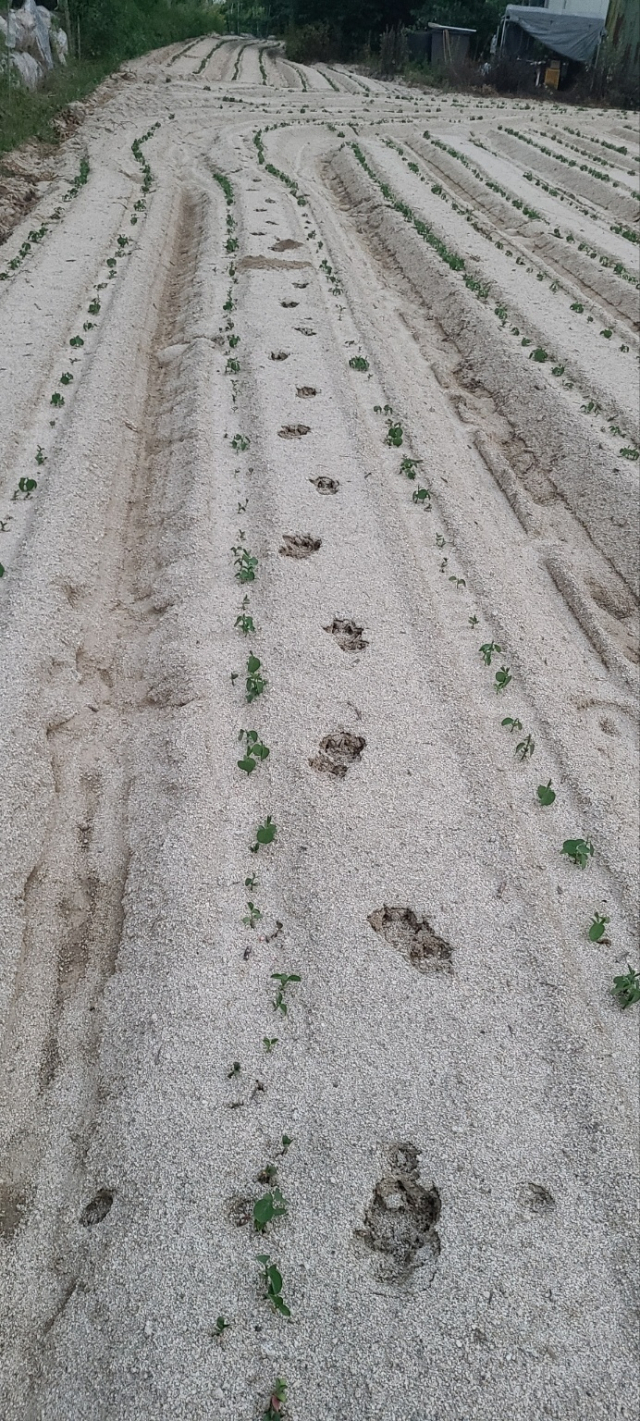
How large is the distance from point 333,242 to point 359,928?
51.6 ft

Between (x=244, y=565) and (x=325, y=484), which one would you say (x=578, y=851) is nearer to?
(x=244, y=565)

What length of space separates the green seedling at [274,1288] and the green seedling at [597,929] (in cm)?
263

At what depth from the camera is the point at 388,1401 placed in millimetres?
3543

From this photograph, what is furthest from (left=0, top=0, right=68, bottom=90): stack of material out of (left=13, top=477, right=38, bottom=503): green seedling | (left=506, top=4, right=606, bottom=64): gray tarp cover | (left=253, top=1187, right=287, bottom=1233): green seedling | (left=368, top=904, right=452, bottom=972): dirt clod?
(left=253, top=1187, right=287, bottom=1233): green seedling

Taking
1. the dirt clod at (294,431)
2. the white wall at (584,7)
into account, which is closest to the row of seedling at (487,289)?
the dirt clod at (294,431)

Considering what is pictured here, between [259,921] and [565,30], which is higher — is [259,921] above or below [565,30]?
below

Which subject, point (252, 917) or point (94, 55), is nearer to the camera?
point (252, 917)

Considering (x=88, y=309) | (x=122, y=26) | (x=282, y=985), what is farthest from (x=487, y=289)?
(x=122, y=26)

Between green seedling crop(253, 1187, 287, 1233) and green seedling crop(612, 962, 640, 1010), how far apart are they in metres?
2.26

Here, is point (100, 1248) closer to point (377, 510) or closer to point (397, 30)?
point (377, 510)

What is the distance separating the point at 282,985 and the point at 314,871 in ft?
2.89

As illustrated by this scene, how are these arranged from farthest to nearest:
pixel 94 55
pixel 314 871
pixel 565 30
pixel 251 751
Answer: pixel 565 30, pixel 94 55, pixel 251 751, pixel 314 871

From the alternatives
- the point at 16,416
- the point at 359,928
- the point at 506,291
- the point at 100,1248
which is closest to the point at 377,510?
the point at 16,416

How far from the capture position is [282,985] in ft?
16.1
